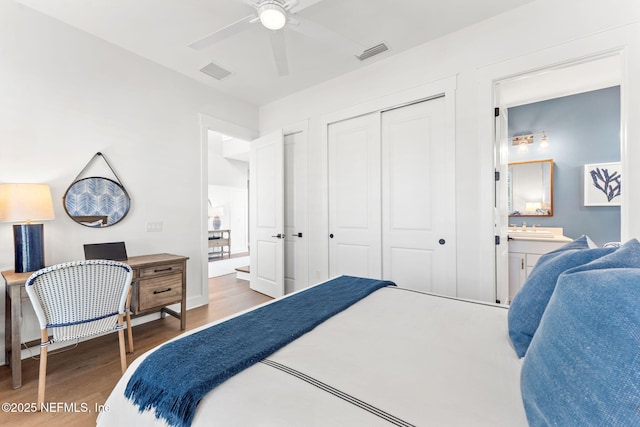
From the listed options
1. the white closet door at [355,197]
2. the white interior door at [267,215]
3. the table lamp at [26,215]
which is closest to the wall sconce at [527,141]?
the white closet door at [355,197]

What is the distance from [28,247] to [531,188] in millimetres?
5677

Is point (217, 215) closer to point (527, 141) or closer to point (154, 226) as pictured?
point (154, 226)

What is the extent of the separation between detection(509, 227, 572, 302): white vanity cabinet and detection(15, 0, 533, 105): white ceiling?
2436 millimetres

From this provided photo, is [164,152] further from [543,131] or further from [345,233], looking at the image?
[543,131]

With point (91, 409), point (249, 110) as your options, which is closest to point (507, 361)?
point (91, 409)

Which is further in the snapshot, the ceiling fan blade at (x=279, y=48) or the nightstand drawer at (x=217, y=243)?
the nightstand drawer at (x=217, y=243)

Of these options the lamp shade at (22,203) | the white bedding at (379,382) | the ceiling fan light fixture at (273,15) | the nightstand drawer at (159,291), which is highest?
the ceiling fan light fixture at (273,15)

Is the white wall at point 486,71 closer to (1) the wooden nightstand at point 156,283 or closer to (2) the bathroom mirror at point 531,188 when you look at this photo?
(2) the bathroom mirror at point 531,188

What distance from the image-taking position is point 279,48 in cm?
207

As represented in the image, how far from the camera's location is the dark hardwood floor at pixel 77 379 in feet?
5.31

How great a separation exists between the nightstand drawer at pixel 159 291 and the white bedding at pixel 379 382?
64.0 inches

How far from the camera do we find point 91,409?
66.0 inches

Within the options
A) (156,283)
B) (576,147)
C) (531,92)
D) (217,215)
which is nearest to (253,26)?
(156,283)

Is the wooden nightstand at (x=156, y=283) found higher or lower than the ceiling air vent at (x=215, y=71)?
lower
